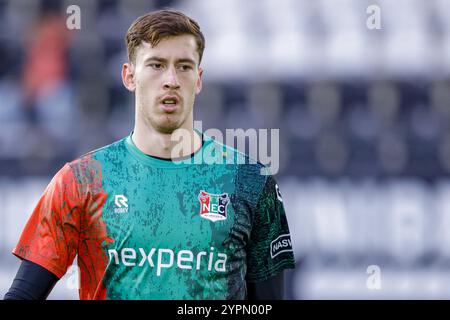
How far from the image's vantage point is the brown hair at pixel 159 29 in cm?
400

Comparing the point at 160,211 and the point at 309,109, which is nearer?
the point at 160,211

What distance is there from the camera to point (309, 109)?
8.63 m

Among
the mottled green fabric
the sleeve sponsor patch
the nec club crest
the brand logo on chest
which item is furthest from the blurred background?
the brand logo on chest

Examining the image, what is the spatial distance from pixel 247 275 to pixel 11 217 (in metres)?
4.78

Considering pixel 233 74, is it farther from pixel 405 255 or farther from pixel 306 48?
pixel 405 255

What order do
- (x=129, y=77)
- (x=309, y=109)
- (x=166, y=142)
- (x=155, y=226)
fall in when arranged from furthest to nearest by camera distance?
1. (x=309, y=109)
2. (x=129, y=77)
3. (x=166, y=142)
4. (x=155, y=226)

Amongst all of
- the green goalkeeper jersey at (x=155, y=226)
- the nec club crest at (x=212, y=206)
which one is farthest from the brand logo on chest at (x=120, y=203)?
the nec club crest at (x=212, y=206)

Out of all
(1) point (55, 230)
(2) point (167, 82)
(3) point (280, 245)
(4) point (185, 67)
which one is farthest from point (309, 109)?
(1) point (55, 230)

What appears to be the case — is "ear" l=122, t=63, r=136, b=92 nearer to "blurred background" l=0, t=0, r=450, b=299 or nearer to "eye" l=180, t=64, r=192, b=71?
"eye" l=180, t=64, r=192, b=71

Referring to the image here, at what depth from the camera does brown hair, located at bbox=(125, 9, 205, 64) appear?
4004mm

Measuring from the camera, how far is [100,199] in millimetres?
3965

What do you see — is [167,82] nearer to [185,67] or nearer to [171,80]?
[171,80]

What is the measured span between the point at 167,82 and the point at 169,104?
3.2 inches

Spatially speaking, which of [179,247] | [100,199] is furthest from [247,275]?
[100,199]
